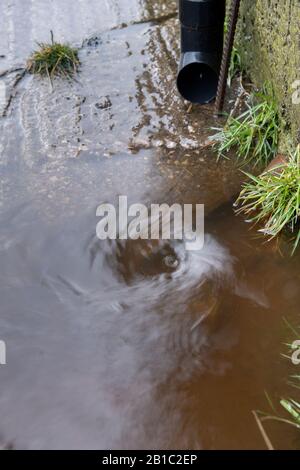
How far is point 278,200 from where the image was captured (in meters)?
4.59

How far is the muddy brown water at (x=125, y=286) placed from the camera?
3.38m

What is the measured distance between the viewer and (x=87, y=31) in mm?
7031

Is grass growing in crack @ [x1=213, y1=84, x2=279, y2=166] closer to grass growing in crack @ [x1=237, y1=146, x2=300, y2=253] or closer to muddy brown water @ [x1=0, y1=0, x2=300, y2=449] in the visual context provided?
muddy brown water @ [x1=0, y1=0, x2=300, y2=449]

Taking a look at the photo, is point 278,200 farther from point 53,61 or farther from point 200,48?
point 53,61

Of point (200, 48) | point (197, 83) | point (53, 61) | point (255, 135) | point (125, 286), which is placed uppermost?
point (53, 61)

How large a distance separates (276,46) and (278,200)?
1.56 m

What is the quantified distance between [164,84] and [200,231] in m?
2.24

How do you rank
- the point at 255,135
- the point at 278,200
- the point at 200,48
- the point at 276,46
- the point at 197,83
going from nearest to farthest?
the point at 278,200
the point at 276,46
the point at 255,135
the point at 200,48
the point at 197,83

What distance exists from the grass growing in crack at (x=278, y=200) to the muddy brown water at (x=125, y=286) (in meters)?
0.17

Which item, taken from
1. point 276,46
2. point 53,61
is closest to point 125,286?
point 276,46

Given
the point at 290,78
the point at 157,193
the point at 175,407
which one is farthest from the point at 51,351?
the point at 290,78

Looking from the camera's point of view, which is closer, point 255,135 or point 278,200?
point 278,200
